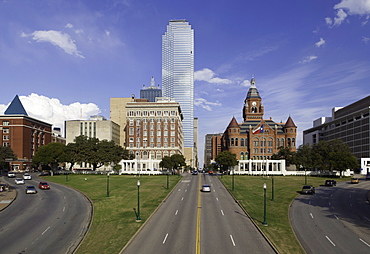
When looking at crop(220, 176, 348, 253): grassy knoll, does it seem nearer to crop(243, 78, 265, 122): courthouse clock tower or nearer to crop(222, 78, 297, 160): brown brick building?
crop(222, 78, 297, 160): brown brick building

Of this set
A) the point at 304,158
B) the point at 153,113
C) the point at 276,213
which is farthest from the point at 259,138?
the point at 276,213

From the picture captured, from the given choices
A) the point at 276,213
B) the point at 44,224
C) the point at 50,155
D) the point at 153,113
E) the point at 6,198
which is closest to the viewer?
the point at 44,224

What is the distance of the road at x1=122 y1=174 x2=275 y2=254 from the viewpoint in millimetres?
25219

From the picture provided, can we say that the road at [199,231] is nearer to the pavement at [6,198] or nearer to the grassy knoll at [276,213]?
the grassy knoll at [276,213]

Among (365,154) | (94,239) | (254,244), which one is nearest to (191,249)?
(254,244)

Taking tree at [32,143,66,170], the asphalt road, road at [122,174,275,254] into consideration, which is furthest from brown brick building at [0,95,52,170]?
road at [122,174,275,254]

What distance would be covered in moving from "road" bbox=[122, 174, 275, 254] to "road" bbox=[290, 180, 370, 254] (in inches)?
190

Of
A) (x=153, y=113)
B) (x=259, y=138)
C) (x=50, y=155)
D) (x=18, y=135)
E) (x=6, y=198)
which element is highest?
(x=153, y=113)

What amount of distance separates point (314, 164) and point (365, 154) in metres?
58.1

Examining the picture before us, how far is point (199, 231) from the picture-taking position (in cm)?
3020

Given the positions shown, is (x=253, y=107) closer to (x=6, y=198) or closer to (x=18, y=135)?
(x=18, y=135)

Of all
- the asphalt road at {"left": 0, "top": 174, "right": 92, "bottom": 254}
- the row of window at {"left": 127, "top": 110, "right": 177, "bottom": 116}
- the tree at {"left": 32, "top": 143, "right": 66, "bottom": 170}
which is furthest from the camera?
the row of window at {"left": 127, "top": 110, "right": 177, "bottom": 116}

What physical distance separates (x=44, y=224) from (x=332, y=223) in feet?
103

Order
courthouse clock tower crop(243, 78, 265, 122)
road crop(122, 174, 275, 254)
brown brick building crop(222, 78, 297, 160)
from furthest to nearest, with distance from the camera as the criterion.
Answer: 1. courthouse clock tower crop(243, 78, 265, 122)
2. brown brick building crop(222, 78, 297, 160)
3. road crop(122, 174, 275, 254)
